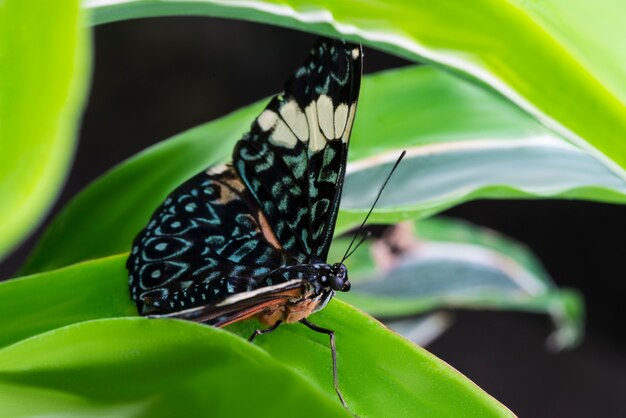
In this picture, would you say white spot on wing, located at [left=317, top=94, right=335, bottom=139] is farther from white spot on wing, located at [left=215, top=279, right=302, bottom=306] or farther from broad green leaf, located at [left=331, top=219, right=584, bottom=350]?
broad green leaf, located at [left=331, top=219, right=584, bottom=350]

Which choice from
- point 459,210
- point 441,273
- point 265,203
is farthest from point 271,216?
point 459,210

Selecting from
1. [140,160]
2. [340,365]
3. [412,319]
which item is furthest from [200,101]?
[340,365]

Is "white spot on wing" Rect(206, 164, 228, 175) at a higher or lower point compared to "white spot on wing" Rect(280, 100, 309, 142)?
lower

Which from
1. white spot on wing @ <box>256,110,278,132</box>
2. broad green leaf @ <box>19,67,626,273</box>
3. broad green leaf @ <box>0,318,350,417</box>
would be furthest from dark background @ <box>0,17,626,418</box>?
broad green leaf @ <box>0,318,350,417</box>

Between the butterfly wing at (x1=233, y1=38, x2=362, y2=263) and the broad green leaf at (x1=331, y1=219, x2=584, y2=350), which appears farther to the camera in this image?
the broad green leaf at (x1=331, y1=219, x2=584, y2=350)

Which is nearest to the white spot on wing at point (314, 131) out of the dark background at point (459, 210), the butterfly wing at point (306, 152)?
the butterfly wing at point (306, 152)

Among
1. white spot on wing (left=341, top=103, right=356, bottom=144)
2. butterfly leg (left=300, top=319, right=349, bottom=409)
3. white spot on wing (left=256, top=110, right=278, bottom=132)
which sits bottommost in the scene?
butterfly leg (left=300, top=319, right=349, bottom=409)

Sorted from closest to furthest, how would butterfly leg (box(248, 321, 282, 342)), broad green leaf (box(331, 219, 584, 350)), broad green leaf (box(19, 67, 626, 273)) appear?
butterfly leg (box(248, 321, 282, 342)) → broad green leaf (box(19, 67, 626, 273)) → broad green leaf (box(331, 219, 584, 350))

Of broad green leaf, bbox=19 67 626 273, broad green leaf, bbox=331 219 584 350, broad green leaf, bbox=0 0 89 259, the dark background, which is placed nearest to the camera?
broad green leaf, bbox=0 0 89 259
